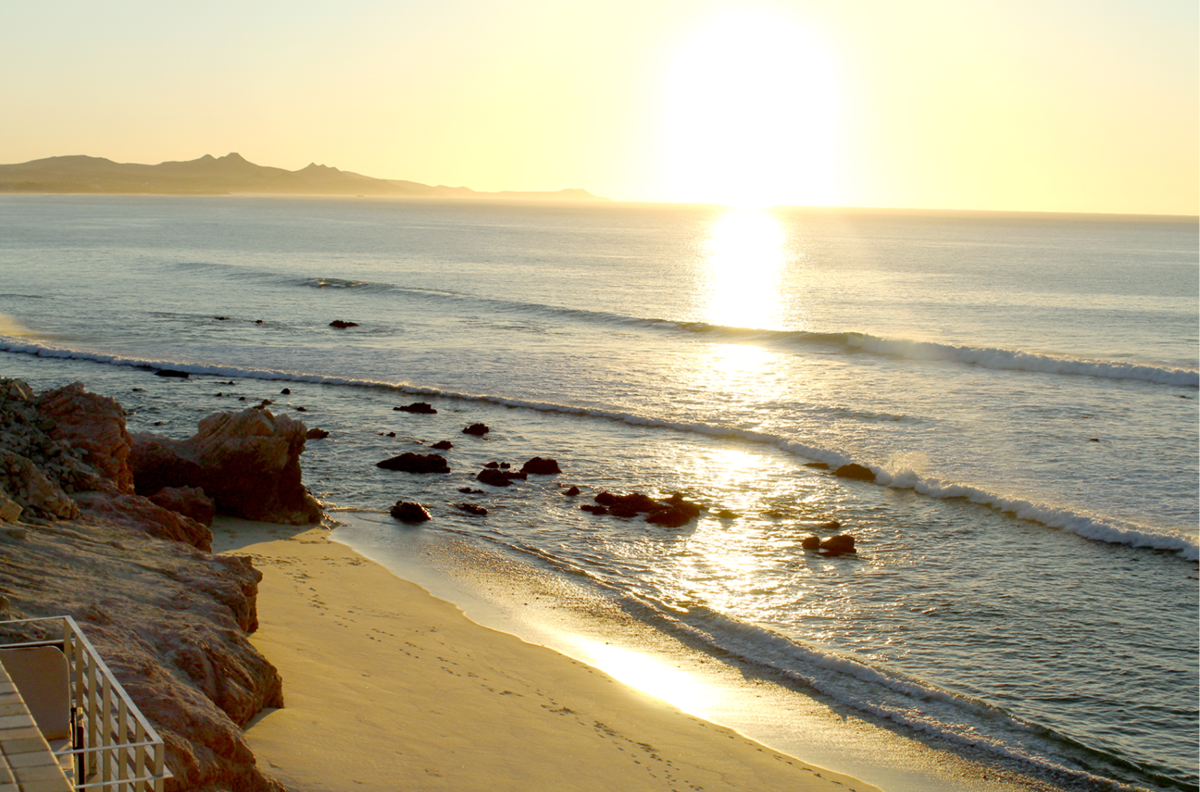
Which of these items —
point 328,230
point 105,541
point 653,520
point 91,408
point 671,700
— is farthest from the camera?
point 328,230

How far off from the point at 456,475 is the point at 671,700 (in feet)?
36.1

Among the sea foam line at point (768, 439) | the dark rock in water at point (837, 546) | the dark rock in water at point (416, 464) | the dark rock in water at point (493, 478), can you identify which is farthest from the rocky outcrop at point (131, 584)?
the sea foam line at point (768, 439)

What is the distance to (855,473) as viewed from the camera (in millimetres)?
21953

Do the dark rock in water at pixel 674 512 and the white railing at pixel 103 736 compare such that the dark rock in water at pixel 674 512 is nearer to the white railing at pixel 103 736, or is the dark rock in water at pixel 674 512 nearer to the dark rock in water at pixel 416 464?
the dark rock in water at pixel 416 464

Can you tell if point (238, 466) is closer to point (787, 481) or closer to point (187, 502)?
point (187, 502)

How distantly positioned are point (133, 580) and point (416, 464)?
41.3ft

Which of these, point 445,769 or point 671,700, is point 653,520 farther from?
point 445,769

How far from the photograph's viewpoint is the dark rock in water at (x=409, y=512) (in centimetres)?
1748

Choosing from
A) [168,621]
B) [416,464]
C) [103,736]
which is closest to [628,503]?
[416,464]

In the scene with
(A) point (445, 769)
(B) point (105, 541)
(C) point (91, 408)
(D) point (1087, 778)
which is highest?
(C) point (91, 408)

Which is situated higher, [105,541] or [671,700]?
[105,541]

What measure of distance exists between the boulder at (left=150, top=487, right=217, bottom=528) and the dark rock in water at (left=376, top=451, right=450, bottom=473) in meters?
6.61

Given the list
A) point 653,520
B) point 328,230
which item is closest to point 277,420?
point 653,520

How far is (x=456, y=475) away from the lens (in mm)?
20953
